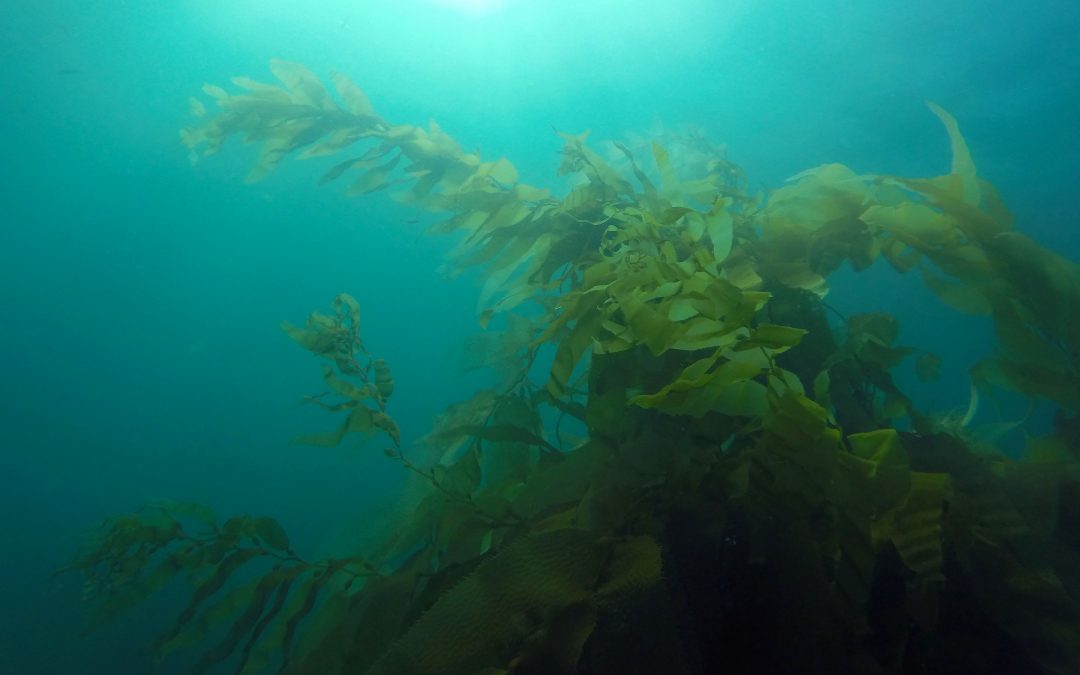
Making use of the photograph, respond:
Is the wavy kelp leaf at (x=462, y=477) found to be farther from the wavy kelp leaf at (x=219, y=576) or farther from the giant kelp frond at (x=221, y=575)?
the wavy kelp leaf at (x=219, y=576)

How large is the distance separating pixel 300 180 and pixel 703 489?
2368cm

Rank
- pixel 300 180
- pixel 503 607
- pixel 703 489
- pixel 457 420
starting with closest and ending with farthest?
pixel 503 607, pixel 703 489, pixel 457 420, pixel 300 180

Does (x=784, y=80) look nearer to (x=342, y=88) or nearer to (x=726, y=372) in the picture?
(x=342, y=88)

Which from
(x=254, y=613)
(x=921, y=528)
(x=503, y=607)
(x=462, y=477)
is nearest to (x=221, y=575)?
(x=254, y=613)

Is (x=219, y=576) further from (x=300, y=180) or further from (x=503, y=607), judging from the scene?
(x=300, y=180)

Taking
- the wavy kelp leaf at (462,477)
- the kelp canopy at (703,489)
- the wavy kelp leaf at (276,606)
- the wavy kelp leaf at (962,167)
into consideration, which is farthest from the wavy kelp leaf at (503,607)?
the wavy kelp leaf at (962,167)

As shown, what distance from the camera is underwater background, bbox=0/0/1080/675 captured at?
34.1 feet

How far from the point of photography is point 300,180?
68.6ft

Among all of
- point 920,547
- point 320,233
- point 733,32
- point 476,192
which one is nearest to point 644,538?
point 920,547

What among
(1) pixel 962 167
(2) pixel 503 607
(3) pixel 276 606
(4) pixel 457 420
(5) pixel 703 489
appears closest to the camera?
(2) pixel 503 607

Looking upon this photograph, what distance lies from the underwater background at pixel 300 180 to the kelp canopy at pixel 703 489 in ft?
0.93

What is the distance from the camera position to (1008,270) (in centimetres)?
123

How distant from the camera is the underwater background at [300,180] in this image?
10.4m

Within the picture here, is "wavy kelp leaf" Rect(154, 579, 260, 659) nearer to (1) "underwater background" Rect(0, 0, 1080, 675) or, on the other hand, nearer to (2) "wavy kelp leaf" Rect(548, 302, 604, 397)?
(1) "underwater background" Rect(0, 0, 1080, 675)
